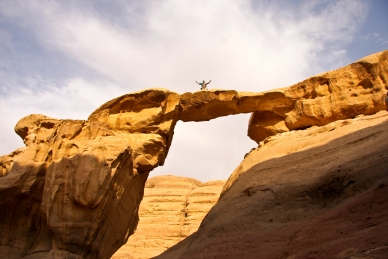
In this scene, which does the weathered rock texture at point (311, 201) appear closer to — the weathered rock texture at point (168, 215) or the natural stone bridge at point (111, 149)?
the natural stone bridge at point (111, 149)

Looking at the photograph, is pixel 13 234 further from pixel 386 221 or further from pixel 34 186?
pixel 386 221

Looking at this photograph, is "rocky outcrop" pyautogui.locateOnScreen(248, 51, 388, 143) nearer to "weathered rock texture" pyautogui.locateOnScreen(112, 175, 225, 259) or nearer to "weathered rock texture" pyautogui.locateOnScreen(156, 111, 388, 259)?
"weathered rock texture" pyautogui.locateOnScreen(156, 111, 388, 259)

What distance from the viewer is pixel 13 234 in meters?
14.4

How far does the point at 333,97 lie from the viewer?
52.1ft

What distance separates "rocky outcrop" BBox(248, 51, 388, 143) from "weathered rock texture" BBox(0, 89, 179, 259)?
15.3 ft

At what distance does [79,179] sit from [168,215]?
18.4m

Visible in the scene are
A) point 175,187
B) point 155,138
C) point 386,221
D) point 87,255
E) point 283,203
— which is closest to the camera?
point 386,221

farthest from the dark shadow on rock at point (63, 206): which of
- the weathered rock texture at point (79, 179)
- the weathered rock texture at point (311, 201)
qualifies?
the weathered rock texture at point (311, 201)

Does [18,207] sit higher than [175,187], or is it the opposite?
[175,187]

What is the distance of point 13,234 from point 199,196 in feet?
62.3

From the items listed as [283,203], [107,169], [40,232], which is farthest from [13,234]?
[283,203]

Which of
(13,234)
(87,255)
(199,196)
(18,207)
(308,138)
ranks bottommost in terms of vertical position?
(87,255)

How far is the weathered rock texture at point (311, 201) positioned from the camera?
7.23 meters

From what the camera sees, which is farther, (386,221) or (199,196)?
(199,196)
